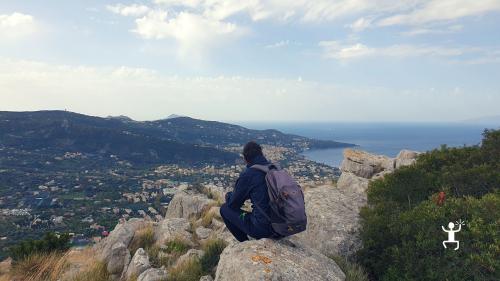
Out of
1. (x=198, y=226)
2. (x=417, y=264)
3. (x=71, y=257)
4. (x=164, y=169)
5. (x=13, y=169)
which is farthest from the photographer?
(x=164, y=169)

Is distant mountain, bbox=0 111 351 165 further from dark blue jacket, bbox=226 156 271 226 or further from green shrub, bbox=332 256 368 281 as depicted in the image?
dark blue jacket, bbox=226 156 271 226

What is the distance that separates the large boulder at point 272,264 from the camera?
6.07 metres

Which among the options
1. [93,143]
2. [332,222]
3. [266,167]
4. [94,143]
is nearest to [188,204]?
[332,222]

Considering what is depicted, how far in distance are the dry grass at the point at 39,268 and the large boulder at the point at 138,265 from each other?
2351 mm

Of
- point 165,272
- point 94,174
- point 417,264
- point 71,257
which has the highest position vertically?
point 417,264

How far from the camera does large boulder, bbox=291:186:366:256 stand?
9.59m

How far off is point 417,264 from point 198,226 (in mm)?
7759

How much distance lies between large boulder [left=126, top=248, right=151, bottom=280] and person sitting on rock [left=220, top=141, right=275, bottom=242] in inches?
119

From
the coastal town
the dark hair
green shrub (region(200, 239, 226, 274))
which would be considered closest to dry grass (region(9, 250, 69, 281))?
green shrub (region(200, 239, 226, 274))

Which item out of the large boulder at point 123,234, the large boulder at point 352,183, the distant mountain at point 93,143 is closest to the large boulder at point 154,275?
the large boulder at point 123,234

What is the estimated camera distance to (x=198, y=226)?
13.0m

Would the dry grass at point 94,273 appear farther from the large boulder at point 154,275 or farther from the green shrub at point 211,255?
the green shrub at point 211,255

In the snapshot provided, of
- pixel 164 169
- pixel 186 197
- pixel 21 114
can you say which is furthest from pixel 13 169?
pixel 186 197

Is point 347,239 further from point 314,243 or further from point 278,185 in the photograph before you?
point 278,185
